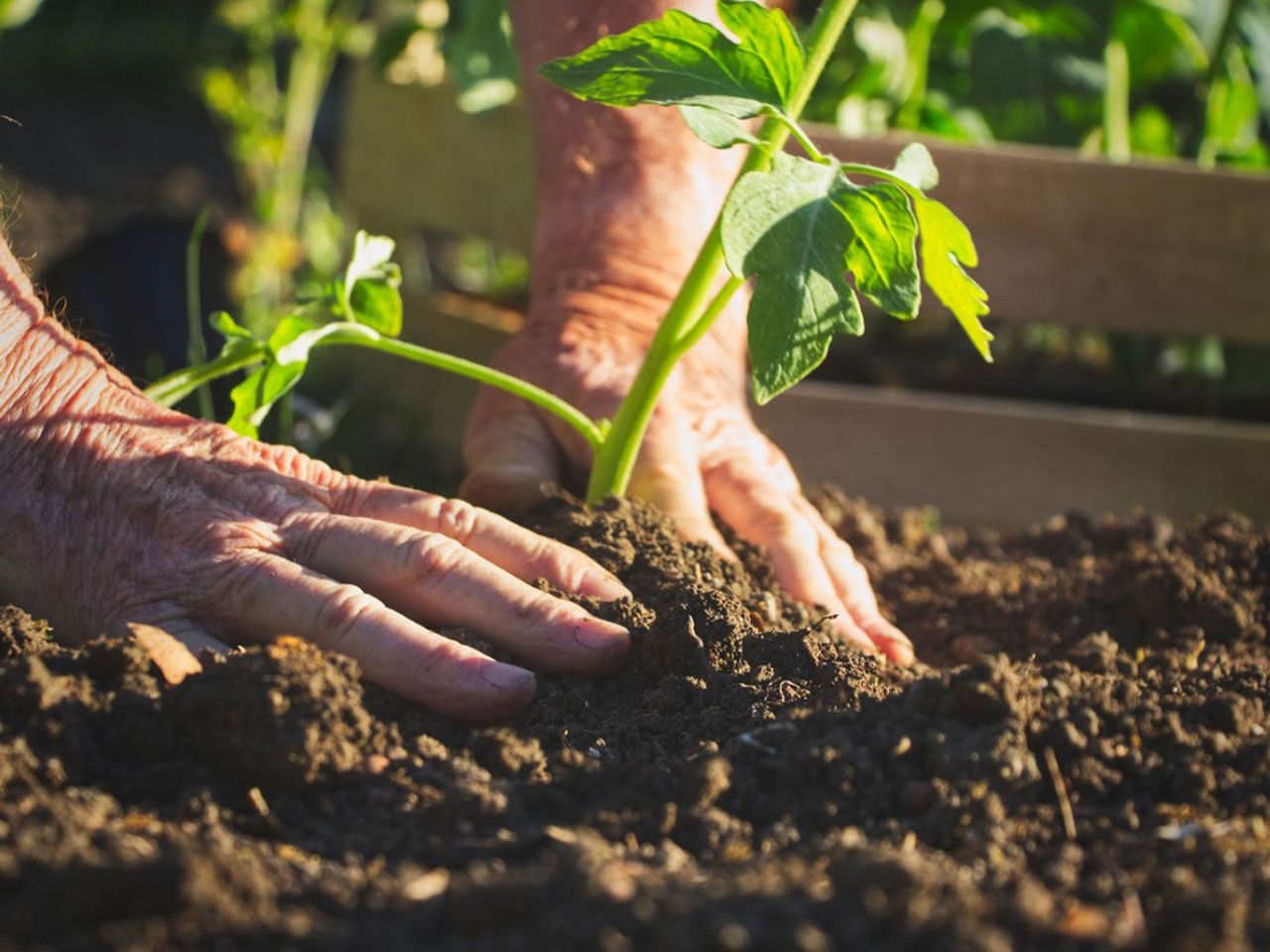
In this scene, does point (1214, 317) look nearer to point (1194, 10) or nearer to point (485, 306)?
point (1194, 10)

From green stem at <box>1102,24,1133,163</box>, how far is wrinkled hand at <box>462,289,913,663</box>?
1.60 m

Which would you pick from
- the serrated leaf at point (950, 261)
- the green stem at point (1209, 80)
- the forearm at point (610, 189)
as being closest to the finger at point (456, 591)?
the serrated leaf at point (950, 261)

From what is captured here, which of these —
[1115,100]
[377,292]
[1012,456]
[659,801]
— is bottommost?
[1012,456]

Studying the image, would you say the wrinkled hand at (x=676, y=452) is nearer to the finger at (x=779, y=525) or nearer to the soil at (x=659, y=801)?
the finger at (x=779, y=525)

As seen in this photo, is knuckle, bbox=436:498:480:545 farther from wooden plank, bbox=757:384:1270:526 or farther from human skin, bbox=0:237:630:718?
wooden plank, bbox=757:384:1270:526

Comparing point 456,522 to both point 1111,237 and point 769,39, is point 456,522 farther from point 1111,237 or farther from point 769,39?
point 1111,237

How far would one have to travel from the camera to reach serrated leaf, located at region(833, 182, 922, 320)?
1.44 m

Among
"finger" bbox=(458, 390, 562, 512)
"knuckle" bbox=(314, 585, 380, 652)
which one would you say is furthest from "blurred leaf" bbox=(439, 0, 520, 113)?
A: "knuckle" bbox=(314, 585, 380, 652)

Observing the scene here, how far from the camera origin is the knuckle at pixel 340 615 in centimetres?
141

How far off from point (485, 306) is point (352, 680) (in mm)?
2373

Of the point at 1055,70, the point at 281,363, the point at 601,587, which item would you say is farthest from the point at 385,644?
the point at 1055,70

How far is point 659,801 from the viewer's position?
1.20m

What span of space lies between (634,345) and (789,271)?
753 mm

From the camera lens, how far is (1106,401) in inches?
137
